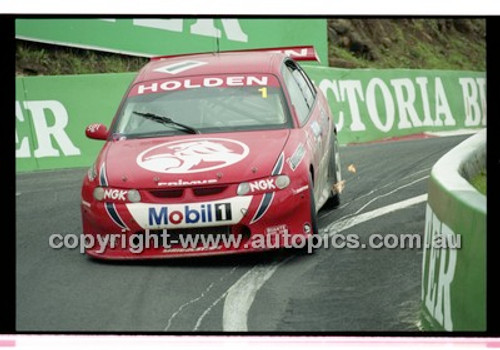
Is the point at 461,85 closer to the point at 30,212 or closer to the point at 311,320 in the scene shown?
the point at 30,212

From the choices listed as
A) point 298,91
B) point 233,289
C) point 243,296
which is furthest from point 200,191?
point 298,91

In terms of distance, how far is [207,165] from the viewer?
762cm

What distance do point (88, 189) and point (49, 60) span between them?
9.38 metres

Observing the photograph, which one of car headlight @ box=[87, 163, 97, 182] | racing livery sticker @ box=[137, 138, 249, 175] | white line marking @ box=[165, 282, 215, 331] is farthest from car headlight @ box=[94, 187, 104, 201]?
white line marking @ box=[165, 282, 215, 331]

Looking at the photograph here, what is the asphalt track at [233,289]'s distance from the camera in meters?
6.46

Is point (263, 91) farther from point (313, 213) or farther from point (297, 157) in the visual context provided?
point (313, 213)

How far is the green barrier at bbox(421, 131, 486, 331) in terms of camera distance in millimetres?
5488

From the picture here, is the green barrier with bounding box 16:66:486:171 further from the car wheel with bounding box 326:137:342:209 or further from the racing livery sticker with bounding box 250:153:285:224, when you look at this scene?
the racing livery sticker with bounding box 250:153:285:224

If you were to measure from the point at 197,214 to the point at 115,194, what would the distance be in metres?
0.65

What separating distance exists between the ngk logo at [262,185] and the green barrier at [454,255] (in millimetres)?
1458

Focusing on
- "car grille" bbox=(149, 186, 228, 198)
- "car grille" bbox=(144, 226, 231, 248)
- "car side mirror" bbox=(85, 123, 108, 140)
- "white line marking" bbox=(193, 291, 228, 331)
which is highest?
"car side mirror" bbox=(85, 123, 108, 140)

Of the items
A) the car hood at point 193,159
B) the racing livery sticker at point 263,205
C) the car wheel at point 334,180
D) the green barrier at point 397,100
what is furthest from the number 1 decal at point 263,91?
the green barrier at point 397,100

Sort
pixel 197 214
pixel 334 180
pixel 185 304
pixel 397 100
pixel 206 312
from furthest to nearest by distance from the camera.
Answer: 1. pixel 397 100
2. pixel 334 180
3. pixel 197 214
4. pixel 185 304
5. pixel 206 312

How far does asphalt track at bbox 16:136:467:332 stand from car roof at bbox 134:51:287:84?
1312 mm
